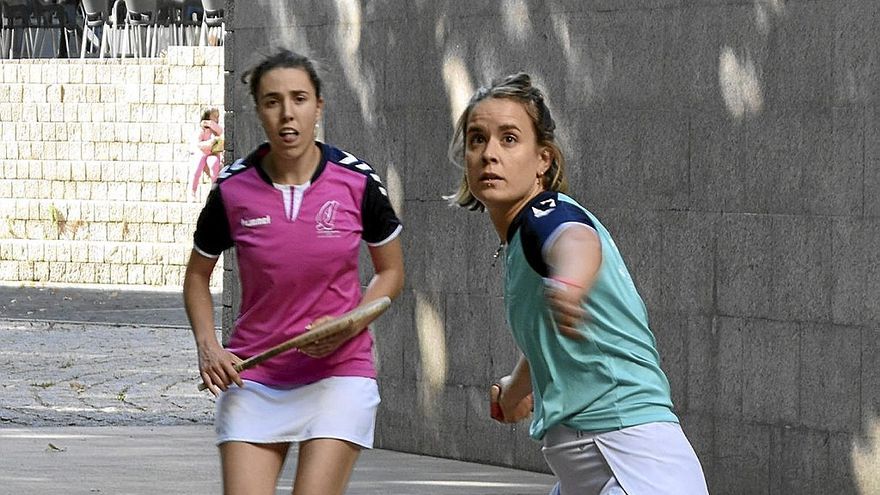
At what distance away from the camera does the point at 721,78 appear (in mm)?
8930

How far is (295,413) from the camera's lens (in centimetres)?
572

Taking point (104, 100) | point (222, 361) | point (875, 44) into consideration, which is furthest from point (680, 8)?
point (104, 100)

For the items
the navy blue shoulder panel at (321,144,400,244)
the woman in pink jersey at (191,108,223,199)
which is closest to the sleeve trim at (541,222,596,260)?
the navy blue shoulder panel at (321,144,400,244)

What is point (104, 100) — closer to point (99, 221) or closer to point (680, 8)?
point (99, 221)

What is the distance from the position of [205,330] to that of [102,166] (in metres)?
21.6

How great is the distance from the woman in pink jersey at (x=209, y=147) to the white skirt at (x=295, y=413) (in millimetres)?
19007

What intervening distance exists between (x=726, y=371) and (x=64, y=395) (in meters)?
5.87

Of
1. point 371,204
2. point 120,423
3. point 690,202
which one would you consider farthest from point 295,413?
point 120,423

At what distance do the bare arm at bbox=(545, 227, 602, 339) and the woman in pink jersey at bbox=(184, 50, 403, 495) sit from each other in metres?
1.35

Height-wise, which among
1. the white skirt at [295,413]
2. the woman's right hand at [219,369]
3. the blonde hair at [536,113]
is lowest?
the white skirt at [295,413]

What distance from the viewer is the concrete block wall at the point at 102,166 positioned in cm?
2539

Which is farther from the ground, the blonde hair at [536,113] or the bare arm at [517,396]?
the blonde hair at [536,113]

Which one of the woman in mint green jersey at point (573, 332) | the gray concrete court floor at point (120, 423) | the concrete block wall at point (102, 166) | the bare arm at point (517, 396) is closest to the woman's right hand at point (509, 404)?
the bare arm at point (517, 396)

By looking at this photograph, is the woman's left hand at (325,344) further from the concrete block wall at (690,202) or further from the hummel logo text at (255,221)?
the concrete block wall at (690,202)
